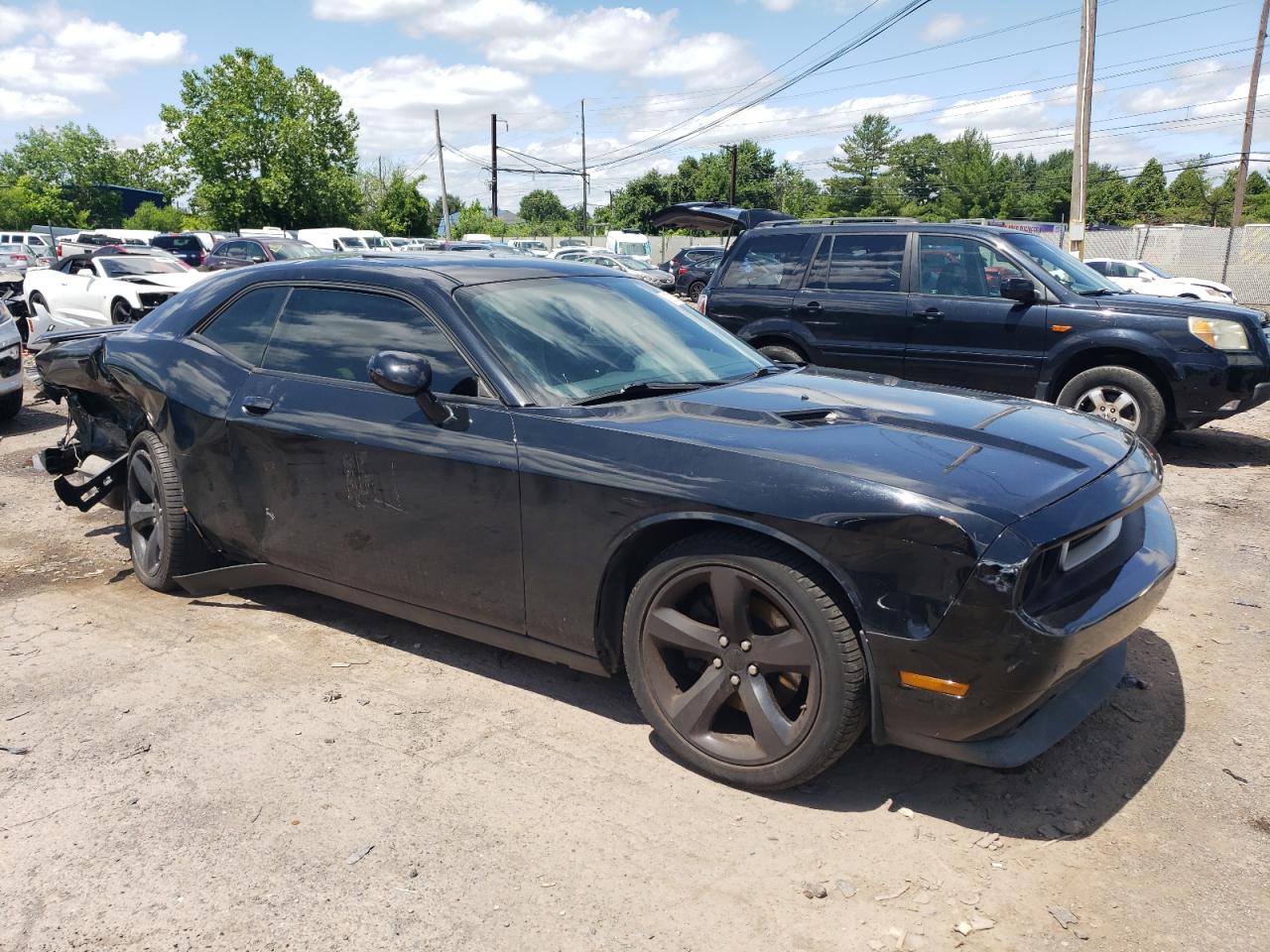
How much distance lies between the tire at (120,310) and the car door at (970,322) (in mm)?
11353

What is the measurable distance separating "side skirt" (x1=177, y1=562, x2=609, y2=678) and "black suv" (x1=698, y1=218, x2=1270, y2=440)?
216 inches

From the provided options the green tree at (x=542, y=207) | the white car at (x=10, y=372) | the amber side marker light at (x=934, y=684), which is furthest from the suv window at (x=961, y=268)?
the green tree at (x=542, y=207)

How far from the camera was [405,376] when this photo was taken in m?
3.26

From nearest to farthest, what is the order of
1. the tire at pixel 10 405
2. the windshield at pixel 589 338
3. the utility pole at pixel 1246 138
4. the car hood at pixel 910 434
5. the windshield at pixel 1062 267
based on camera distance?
the car hood at pixel 910 434 → the windshield at pixel 589 338 → the windshield at pixel 1062 267 → the tire at pixel 10 405 → the utility pole at pixel 1246 138

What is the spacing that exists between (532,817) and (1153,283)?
2277 cm

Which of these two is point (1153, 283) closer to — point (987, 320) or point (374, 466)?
point (987, 320)

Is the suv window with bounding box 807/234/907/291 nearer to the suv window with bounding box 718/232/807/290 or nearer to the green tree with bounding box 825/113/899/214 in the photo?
the suv window with bounding box 718/232/807/290

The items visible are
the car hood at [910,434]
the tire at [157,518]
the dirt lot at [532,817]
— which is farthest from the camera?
the tire at [157,518]

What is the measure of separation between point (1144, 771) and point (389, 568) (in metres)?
2.69

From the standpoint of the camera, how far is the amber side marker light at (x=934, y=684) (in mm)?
2508

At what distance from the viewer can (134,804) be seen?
290 cm

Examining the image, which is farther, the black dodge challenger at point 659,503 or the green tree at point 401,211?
the green tree at point 401,211

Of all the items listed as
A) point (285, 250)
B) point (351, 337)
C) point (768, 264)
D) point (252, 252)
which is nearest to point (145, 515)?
point (351, 337)

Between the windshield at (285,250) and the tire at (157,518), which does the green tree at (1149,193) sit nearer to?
the windshield at (285,250)
